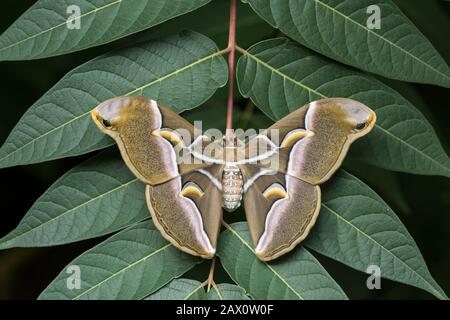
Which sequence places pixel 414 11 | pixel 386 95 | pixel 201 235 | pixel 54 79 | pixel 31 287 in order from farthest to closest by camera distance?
pixel 31 287 → pixel 54 79 → pixel 414 11 → pixel 386 95 → pixel 201 235

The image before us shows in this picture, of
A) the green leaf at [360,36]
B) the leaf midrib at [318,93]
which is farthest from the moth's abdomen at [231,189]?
the green leaf at [360,36]

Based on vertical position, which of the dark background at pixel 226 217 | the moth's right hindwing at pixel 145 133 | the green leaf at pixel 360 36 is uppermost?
the green leaf at pixel 360 36

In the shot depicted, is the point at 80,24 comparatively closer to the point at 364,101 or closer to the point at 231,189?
the point at 231,189

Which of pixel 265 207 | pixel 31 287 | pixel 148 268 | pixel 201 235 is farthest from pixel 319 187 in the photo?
pixel 31 287

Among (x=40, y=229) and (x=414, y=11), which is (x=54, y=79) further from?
(x=414, y=11)

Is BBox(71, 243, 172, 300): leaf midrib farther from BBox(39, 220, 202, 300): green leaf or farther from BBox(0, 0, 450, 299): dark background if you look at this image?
BBox(0, 0, 450, 299): dark background

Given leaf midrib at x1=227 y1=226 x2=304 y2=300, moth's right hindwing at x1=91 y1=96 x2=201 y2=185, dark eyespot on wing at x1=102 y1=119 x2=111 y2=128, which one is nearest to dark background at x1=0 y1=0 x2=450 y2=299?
leaf midrib at x1=227 y1=226 x2=304 y2=300

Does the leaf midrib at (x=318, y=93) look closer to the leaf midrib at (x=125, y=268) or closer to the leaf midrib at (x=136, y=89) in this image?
the leaf midrib at (x=136, y=89)
